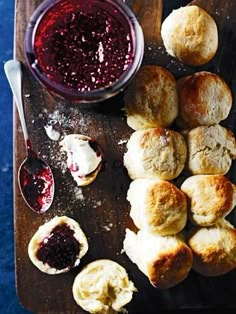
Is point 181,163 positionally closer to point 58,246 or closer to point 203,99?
point 203,99

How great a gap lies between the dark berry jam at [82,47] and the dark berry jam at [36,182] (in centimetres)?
26

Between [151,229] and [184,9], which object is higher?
[184,9]

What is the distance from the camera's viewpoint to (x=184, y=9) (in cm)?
200

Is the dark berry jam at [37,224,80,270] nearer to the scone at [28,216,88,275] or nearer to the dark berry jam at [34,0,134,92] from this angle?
the scone at [28,216,88,275]

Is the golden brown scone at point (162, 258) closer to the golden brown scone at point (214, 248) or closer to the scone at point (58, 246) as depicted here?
the golden brown scone at point (214, 248)

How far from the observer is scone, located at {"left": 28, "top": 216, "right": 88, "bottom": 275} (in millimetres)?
1992

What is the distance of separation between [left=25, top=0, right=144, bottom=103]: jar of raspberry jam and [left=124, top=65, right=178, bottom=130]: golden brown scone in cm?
6

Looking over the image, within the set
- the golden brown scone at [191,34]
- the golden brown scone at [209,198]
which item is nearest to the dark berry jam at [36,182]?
the golden brown scone at [209,198]

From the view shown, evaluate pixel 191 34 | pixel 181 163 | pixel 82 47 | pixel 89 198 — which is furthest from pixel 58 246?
pixel 191 34

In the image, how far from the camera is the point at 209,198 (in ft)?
6.48

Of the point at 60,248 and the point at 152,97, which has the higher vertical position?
the point at 152,97

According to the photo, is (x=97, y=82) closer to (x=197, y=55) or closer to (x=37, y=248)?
(x=197, y=55)

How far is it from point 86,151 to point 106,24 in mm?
345

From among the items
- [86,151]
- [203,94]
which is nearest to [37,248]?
[86,151]
